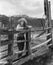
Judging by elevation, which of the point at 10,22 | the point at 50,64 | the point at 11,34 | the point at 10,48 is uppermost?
the point at 10,22

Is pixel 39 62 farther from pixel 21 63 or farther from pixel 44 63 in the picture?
pixel 21 63

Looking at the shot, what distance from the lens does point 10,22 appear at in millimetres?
4539

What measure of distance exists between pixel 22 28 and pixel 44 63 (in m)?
2.02

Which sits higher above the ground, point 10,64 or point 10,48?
point 10,48

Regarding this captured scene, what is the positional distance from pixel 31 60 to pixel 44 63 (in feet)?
2.13

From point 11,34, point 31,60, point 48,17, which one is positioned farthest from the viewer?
point 48,17

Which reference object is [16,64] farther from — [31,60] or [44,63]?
[44,63]

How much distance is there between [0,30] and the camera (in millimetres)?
4348

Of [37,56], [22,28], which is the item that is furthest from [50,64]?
[22,28]

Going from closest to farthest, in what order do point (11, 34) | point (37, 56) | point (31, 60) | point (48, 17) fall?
point (11, 34) → point (31, 60) → point (37, 56) → point (48, 17)

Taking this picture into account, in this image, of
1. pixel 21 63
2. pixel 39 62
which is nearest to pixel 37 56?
pixel 39 62

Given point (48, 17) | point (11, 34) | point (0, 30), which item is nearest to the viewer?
point (0, 30)

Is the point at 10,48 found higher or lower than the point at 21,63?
higher

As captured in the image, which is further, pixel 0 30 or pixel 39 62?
pixel 39 62
